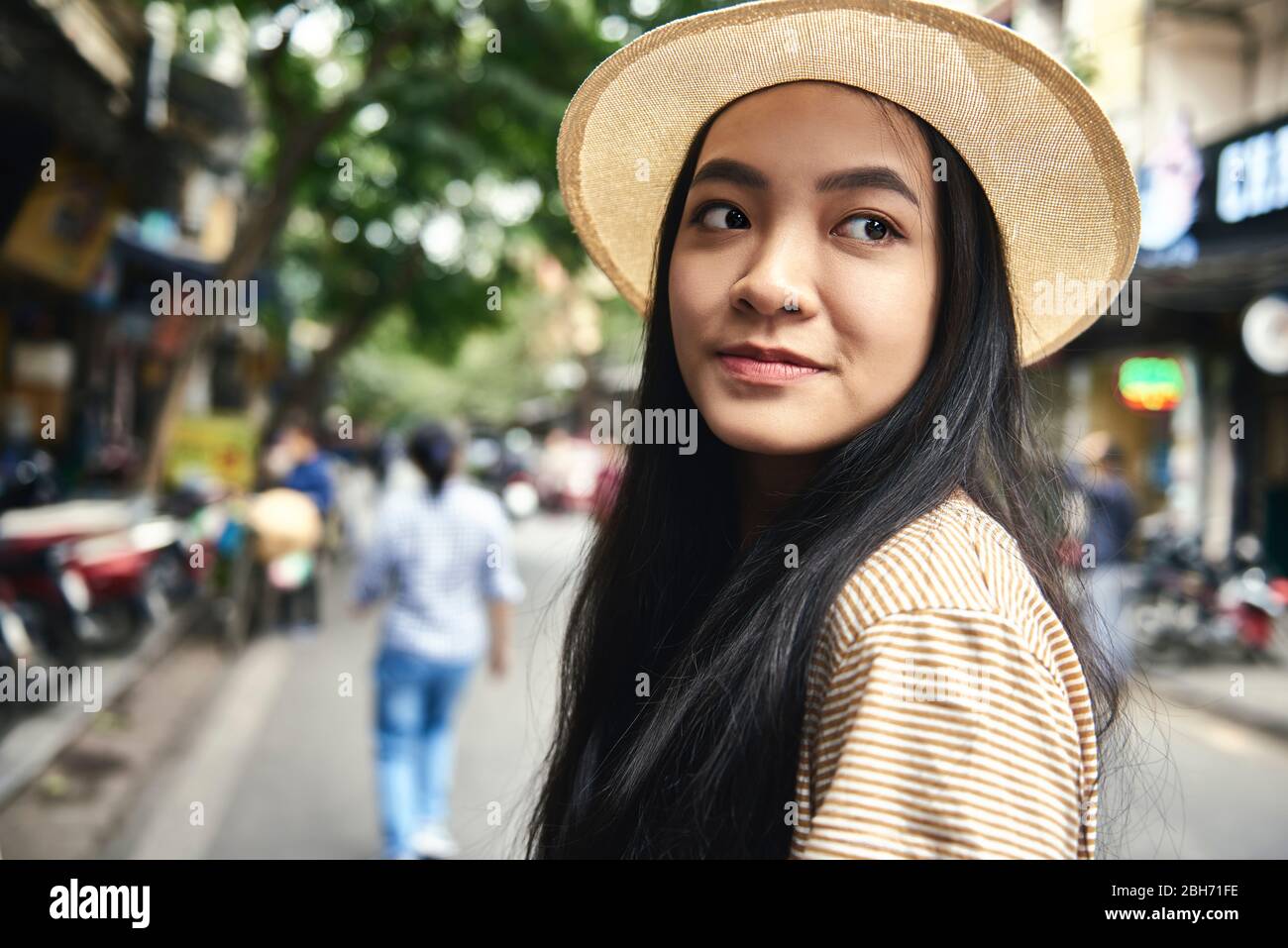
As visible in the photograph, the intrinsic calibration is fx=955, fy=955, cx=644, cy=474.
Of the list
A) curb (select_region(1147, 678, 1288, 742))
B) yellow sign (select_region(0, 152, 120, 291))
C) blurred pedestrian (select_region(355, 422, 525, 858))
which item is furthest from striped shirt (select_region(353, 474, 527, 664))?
yellow sign (select_region(0, 152, 120, 291))

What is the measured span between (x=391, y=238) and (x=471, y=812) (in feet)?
28.6

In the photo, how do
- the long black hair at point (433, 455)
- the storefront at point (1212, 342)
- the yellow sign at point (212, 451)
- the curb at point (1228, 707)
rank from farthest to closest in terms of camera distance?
the yellow sign at point (212, 451)
the storefront at point (1212, 342)
the curb at point (1228, 707)
the long black hair at point (433, 455)

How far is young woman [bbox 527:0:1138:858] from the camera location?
69 centimetres

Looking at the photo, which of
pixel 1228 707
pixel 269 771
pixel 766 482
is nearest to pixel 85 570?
pixel 269 771

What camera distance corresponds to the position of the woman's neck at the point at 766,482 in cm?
100

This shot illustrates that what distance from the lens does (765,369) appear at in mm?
899

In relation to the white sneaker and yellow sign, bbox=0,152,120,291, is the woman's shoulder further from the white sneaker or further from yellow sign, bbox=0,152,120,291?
yellow sign, bbox=0,152,120,291

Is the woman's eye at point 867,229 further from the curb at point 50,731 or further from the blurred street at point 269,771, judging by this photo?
the curb at point 50,731

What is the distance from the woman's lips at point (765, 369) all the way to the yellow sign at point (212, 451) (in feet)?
30.9

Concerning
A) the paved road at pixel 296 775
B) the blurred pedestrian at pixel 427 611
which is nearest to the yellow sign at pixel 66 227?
the paved road at pixel 296 775

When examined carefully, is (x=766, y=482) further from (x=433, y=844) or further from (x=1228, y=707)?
(x=1228, y=707)

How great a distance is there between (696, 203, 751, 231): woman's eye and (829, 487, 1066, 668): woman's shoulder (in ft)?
1.15
